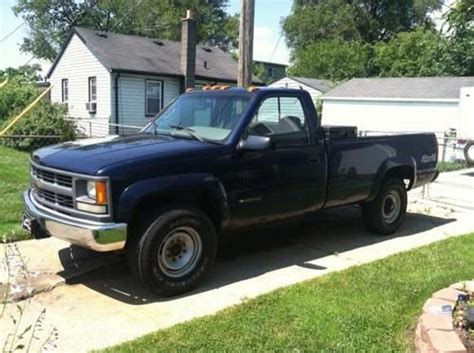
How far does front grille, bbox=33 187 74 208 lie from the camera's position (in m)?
4.91

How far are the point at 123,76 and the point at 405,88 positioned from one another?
12.1m

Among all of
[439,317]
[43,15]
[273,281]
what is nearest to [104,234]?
[273,281]

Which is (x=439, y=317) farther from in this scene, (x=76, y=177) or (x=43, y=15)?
(x=43, y=15)

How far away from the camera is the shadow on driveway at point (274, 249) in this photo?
209 inches

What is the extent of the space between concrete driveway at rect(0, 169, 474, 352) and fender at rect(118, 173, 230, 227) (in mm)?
786

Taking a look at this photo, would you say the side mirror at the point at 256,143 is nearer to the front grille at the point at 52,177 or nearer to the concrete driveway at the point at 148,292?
the concrete driveway at the point at 148,292

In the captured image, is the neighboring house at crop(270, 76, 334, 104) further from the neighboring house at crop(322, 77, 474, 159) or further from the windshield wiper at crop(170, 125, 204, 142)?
the windshield wiper at crop(170, 125, 204, 142)

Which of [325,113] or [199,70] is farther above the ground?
[199,70]

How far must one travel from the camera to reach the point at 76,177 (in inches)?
187

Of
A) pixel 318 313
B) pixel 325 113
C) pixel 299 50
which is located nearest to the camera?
pixel 318 313

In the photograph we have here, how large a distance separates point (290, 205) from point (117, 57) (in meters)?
20.2

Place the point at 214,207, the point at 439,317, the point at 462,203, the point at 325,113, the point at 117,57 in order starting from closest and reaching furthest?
the point at 439,317
the point at 214,207
the point at 462,203
the point at 117,57
the point at 325,113

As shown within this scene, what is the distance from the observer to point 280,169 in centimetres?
583

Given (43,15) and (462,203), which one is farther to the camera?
(43,15)
